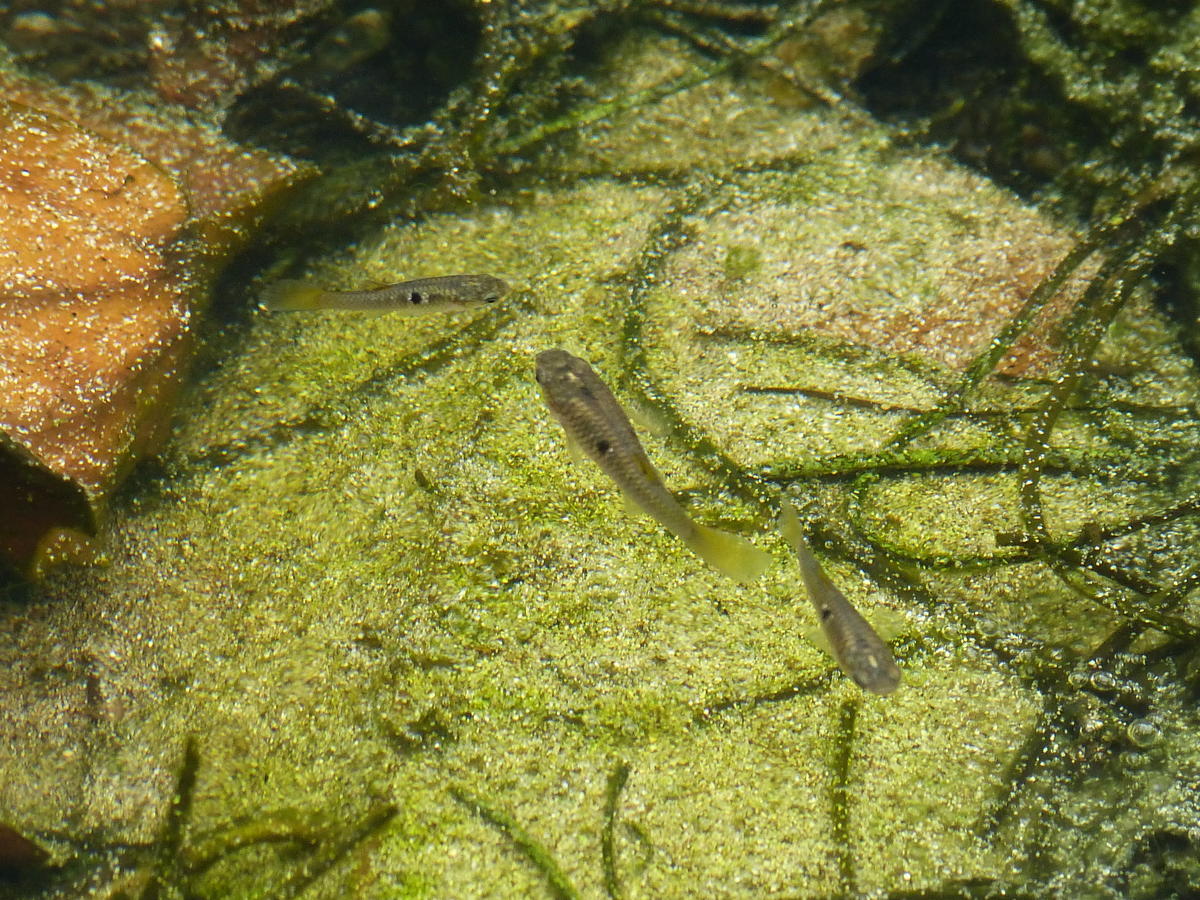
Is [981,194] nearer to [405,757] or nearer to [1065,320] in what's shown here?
[1065,320]

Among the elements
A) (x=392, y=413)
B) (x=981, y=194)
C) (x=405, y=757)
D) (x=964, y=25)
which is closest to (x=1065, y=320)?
(x=981, y=194)

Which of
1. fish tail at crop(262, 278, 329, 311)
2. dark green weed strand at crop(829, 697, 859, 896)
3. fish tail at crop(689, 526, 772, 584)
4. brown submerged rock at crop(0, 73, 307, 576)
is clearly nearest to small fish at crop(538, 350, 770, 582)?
fish tail at crop(689, 526, 772, 584)

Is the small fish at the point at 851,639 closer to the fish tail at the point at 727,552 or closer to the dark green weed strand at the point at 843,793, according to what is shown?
the fish tail at the point at 727,552

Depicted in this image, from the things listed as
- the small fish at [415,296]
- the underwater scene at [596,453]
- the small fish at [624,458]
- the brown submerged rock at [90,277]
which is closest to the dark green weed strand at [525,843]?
the underwater scene at [596,453]

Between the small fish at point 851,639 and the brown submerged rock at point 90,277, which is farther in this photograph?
the brown submerged rock at point 90,277

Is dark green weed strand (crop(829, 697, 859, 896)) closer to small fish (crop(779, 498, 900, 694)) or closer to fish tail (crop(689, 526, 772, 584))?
small fish (crop(779, 498, 900, 694))

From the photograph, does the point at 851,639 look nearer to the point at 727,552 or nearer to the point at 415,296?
the point at 727,552
